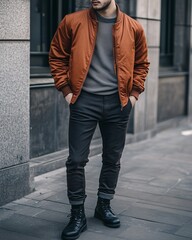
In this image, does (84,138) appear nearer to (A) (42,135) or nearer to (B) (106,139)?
(B) (106,139)

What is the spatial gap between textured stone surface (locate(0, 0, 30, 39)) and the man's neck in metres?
1.16

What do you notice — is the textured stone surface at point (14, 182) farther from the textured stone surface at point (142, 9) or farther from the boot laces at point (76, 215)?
the textured stone surface at point (142, 9)

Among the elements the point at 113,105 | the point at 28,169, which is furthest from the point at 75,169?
the point at 28,169

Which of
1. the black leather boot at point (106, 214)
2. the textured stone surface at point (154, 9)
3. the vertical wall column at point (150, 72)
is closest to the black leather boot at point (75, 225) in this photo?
the black leather boot at point (106, 214)

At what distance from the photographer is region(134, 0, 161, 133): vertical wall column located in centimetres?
932

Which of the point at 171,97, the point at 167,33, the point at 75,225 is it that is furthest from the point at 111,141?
the point at 167,33

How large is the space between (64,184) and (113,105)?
6.43 ft

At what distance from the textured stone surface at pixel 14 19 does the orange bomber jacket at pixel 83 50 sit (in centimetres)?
85

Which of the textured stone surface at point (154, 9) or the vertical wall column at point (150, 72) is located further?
the textured stone surface at point (154, 9)

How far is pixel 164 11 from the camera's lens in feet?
36.5

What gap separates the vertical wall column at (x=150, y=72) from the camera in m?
9.32

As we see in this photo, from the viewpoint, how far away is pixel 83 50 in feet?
15.4

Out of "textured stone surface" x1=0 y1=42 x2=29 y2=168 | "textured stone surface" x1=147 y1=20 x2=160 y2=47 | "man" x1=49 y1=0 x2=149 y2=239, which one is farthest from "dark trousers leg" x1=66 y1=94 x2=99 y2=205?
"textured stone surface" x1=147 y1=20 x2=160 y2=47

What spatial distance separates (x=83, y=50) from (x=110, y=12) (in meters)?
0.42
